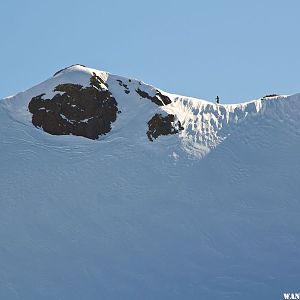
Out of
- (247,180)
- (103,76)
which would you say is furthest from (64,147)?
(247,180)

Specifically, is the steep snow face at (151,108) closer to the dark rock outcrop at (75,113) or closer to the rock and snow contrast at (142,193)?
the rock and snow contrast at (142,193)

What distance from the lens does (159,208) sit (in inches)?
1791

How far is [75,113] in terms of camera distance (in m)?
55.4

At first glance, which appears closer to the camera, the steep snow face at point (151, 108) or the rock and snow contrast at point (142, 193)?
the rock and snow contrast at point (142, 193)

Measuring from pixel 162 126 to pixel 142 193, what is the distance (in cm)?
953

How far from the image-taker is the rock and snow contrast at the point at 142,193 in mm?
38719

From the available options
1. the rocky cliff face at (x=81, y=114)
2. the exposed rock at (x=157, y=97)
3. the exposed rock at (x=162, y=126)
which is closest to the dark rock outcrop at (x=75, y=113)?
the rocky cliff face at (x=81, y=114)

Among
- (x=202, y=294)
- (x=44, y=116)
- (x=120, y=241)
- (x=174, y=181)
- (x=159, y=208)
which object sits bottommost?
(x=202, y=294)

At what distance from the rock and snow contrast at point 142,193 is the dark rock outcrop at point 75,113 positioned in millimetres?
76

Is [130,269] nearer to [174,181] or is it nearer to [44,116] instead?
[174,181]

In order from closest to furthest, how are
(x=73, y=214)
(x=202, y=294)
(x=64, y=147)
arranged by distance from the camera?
(x=202, y=294), (x=73, y=214), (x=64, y=147)

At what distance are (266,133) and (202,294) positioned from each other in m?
19.7

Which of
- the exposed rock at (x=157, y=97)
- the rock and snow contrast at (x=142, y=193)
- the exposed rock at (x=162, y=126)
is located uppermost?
the exposed rock at (x=157, y=97)

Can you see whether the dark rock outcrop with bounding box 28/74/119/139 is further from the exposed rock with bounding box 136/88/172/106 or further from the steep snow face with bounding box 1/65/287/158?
the exposed rock with bounding box 136/88/172/106
